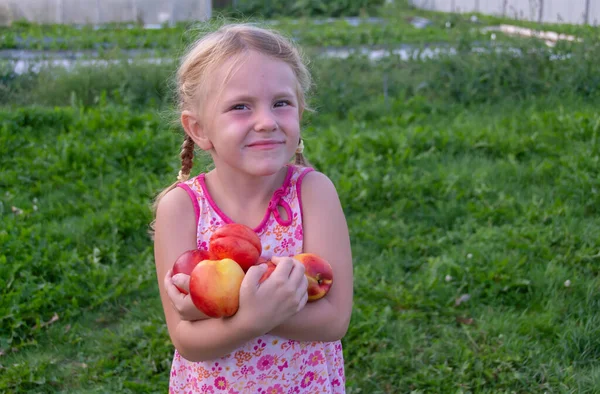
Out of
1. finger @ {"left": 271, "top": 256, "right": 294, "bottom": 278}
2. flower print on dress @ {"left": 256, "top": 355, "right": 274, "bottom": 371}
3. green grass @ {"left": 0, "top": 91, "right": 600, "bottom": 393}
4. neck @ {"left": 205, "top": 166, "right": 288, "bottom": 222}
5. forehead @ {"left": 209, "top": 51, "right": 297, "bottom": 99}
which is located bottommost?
green grass @ {"left": 0, "top": 91, "right": 600, "bottom": 393}

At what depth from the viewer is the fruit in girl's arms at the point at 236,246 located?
1.75 meters

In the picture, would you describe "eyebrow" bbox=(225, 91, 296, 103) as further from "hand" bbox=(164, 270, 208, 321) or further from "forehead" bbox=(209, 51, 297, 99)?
"hand" bbox=(164, 270, 208, 321)

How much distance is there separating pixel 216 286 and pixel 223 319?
0.13 meters

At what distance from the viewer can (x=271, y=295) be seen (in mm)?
1653

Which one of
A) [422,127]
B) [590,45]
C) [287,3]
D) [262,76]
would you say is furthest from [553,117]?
[287,3]

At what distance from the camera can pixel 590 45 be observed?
6953mm

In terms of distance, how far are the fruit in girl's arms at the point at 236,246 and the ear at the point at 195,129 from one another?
38 centimetres

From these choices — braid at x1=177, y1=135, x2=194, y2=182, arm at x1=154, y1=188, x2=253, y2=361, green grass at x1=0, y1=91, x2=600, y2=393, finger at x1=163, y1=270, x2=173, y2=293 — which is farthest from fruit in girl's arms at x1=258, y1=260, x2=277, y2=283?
green grass at x1=0, y1=91, x2=600, y2=393

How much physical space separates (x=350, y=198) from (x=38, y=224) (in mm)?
1883

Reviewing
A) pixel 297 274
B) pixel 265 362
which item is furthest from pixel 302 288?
pixel 265 362

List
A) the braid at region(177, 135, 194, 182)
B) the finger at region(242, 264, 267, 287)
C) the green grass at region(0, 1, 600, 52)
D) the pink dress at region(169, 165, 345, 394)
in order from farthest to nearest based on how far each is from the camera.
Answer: the green grass at region(0, 1, 600, 52) → the braid at region(177, 135, 194, 182) → the pink dress at region(169, 165, 345, 394) → the finger at region(242, 264, 267, 287)

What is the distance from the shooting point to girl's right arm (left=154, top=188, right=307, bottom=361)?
1.66 meters

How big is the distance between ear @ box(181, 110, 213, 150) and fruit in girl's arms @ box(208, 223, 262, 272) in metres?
0.38

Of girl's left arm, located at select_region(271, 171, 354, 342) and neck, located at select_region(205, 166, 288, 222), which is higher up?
neck, located at select_region(205, 166, 288, 222)
